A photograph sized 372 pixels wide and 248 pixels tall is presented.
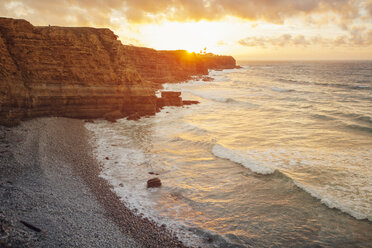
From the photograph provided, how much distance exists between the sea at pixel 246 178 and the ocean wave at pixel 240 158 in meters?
0.05

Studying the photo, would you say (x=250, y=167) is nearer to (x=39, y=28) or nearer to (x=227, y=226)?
(x=227, y=226)

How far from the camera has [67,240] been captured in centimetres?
580

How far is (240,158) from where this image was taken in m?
13.0

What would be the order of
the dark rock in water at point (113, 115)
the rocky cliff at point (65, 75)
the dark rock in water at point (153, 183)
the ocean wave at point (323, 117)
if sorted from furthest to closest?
the ocean wave at point (323, 117)
the dark rock in water at point (113, 115)
the rocky cliff at point (65, 75)
the dark rock in water at point (153, 183)

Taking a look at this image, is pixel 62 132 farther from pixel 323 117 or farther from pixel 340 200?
pixel 323 117

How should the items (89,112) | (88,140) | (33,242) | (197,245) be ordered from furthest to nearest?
→ (89,112), (88,140), (197,245), (33,242)

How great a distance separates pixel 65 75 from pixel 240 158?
1459 cm

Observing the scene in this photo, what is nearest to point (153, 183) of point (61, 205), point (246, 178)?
point (61, 205)

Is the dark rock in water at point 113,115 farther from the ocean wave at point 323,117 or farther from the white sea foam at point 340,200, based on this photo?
the ocean wave at point 323,117

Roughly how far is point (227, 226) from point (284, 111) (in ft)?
72.7

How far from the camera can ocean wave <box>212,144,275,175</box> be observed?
11.6 metres

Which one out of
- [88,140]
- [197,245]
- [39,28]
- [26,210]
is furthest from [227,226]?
[39,28]

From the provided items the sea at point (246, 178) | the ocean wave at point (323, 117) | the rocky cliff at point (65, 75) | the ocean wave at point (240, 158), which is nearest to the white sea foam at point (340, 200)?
the sea at point (246, 178)

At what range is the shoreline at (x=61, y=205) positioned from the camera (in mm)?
5875
